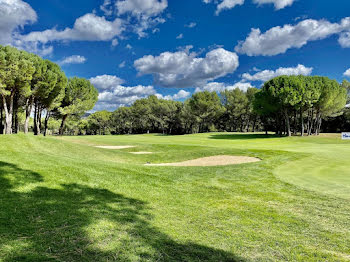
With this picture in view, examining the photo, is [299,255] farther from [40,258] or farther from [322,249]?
[40,258]

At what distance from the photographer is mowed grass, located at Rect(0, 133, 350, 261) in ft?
11.6

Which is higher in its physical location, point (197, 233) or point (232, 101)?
point (232, 101)

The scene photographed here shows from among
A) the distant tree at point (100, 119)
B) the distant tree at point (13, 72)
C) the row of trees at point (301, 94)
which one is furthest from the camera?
the distant tree at point (100, 119)

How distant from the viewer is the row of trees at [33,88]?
26.5 meters

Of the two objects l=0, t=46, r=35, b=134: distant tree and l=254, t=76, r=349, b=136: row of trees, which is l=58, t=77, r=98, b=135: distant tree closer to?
l=0, t=46, r=35, b=134: distant tree

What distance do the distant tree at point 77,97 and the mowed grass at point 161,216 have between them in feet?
133

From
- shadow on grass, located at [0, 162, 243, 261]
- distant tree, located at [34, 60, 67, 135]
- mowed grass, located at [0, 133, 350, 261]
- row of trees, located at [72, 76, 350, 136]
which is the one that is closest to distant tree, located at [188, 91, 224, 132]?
row of trees, located at [72, 76, 350, 136]

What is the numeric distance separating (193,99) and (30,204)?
71.4m

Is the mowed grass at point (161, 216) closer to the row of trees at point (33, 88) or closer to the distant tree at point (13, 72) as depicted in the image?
the distant tree at point (13, 72)

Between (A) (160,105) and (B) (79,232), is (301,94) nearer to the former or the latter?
(B) (79,232)

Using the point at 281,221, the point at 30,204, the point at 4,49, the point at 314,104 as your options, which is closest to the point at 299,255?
the point at 281,221

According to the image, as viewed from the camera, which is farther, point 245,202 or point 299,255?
point 245,202

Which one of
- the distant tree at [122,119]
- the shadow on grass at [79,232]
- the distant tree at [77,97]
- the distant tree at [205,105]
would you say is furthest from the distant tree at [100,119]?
the shadow on grass at [79,232]

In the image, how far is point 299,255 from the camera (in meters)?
3.74
